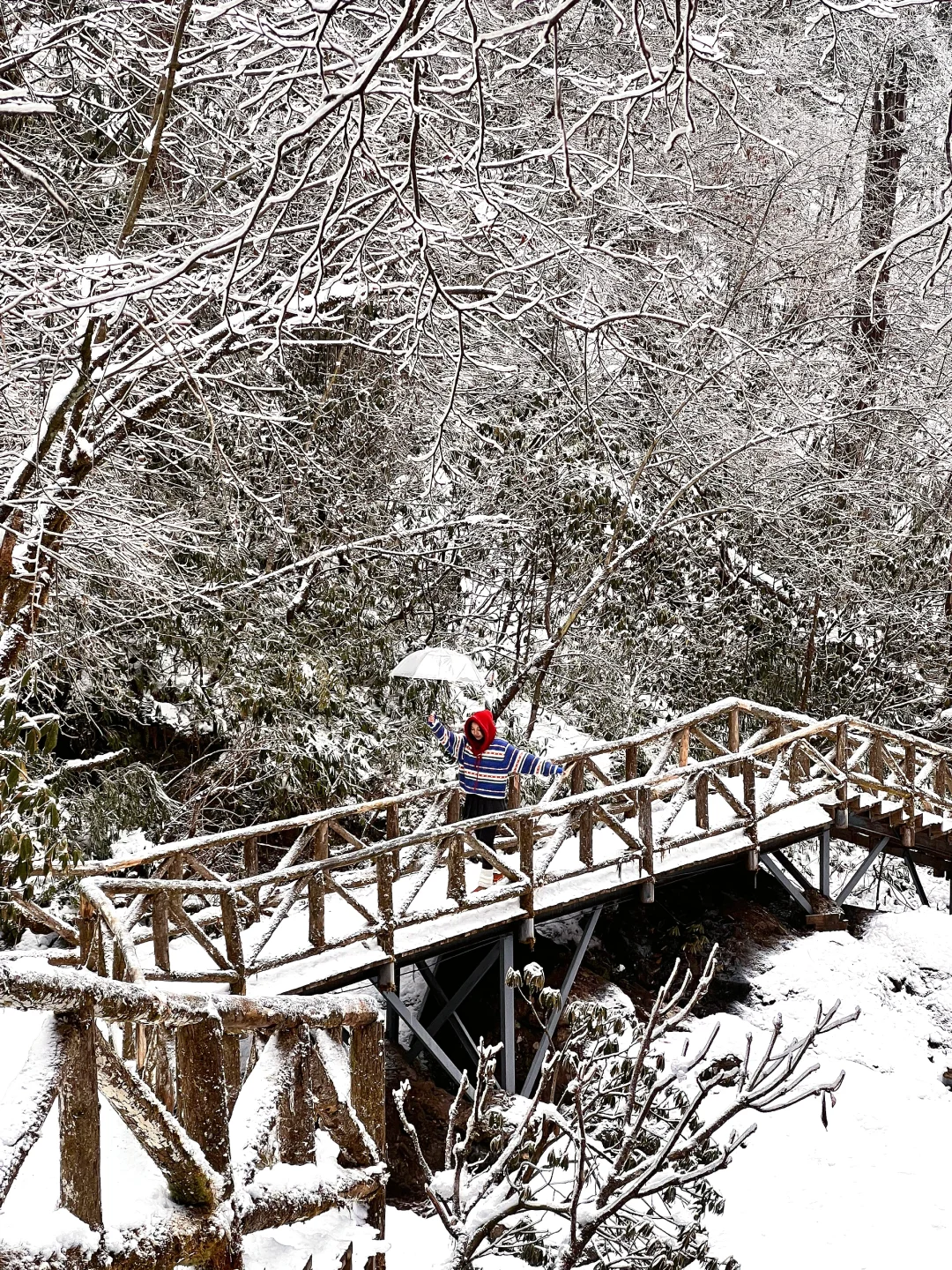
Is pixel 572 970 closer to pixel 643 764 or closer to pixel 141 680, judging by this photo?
pixel 141 680

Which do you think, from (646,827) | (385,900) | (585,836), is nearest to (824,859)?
(646,827)

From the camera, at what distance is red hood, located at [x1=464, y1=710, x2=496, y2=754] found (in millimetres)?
8750

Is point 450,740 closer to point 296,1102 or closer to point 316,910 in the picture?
point 316,910

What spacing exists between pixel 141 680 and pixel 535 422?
6.78m

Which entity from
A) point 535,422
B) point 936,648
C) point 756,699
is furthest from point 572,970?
point 936,648

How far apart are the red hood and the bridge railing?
5.40 m

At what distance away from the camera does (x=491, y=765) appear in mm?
9156

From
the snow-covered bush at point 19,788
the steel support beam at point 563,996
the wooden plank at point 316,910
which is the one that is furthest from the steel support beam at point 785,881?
the snow-covered bush at point 19,788

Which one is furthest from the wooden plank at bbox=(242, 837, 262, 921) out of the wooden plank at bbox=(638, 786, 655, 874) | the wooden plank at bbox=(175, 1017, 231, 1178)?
the wooden plank at bbox=(175, 1017, 231, 1178)

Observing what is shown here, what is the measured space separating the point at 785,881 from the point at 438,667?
5.66 metres

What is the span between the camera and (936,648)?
58.9 ft

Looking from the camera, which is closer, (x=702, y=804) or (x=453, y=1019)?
(x=453, y=1019)

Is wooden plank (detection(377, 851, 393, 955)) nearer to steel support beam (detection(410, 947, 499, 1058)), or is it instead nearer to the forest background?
steel support beam (detection(410, 947, 499, 1058))

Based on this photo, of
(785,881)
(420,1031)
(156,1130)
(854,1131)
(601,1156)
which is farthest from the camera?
(785,881)
